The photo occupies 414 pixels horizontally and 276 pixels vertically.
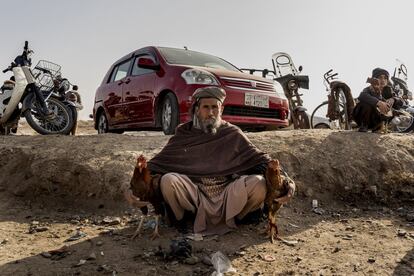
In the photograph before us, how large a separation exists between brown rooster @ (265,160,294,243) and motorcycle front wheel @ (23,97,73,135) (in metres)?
4.13

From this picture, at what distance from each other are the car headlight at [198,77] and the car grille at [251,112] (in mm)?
414

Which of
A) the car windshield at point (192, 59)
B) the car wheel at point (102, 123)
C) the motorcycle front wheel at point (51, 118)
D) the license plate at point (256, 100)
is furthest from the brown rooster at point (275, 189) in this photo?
the car wheel at point (102, 123)

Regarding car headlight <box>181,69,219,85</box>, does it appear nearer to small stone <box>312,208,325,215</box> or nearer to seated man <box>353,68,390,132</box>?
seated man <box>353,68,390,132</box>

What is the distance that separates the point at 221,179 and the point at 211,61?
3482 millimetres

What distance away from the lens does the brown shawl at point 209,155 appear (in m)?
3.51

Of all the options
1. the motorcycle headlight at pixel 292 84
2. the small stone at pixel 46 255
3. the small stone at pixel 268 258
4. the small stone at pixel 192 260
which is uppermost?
the motorcycle headlight at pixel 292 84

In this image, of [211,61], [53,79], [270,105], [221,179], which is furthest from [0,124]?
[221,179]

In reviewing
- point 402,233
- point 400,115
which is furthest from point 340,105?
point 402,233

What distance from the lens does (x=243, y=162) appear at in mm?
3514

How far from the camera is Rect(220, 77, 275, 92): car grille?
18.8ft

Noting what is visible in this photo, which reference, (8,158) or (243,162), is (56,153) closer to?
(8,158)

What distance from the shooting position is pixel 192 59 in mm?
6395

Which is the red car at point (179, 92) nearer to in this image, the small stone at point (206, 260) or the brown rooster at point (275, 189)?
the brown rooster at point (275, 189)

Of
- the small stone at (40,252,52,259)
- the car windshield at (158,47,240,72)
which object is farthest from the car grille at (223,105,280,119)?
the small stone at (40,252,52,259)
